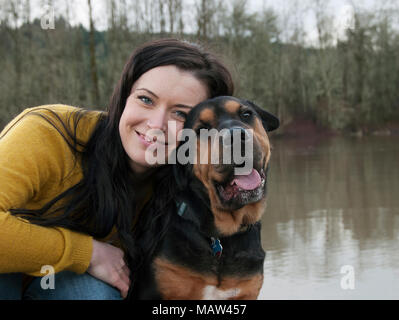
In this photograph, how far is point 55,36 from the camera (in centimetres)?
1571

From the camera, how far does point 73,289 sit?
2121 mm

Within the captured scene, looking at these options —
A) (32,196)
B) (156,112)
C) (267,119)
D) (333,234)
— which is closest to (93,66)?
(333,234)

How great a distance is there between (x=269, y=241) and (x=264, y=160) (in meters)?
2.47

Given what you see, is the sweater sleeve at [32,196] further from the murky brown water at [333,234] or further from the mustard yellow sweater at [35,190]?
the murky brown water at [333,234]

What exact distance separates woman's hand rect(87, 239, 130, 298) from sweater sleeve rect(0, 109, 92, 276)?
0.06 metres

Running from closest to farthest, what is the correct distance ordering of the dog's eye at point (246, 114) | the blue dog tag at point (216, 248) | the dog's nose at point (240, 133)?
1. the dog's nose at point (240, 133)
2. the blue dog tag at point (216, 248)
3. the dog's eye at point (246, 114)

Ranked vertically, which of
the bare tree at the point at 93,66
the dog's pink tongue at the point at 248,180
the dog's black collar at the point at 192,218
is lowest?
the dog's black collar at the point at 192,218

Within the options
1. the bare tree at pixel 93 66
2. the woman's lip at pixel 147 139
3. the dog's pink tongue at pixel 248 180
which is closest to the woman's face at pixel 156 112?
the woman's lip at pixel 147 139

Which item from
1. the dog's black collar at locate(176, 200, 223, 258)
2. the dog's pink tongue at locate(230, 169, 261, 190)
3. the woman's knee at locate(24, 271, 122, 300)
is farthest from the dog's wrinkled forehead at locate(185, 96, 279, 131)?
the woman's knee at locate(24, 271, 122, 300)

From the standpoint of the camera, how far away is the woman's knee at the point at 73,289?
82.7 inches

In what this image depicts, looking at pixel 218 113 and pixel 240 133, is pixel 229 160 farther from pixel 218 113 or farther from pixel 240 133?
pixel 218 113

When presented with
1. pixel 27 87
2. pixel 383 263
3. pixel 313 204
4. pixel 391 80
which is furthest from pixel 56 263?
pixel 391 80

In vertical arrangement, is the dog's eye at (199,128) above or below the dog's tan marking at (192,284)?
above

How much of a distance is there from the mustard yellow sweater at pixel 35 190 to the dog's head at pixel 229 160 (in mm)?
564
